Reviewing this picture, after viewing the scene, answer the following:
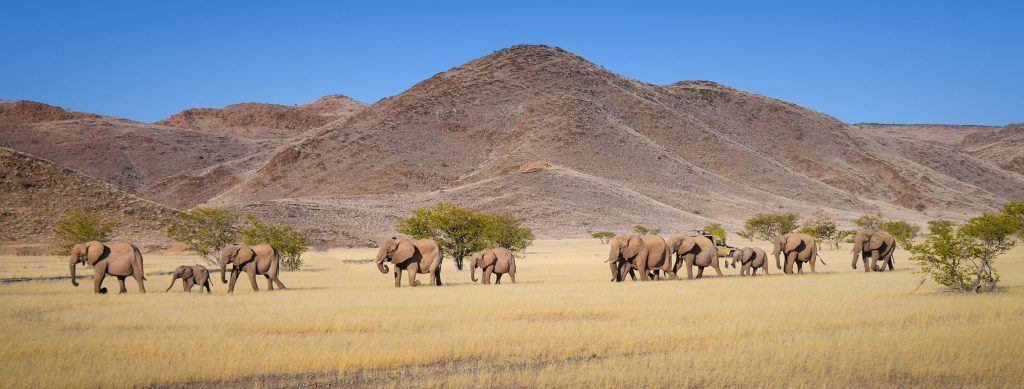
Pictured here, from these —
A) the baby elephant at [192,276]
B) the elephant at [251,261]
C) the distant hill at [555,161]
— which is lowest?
the baby elephant at [192,276]

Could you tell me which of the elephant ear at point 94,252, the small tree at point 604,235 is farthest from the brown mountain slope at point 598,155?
the elephant ear at point 94,252

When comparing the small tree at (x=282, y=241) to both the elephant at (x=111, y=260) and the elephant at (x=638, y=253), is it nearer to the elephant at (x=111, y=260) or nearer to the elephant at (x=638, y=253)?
the elephant at (x=111, y=260)

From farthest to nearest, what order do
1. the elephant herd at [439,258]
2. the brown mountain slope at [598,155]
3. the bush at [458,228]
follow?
1. the brown mountain slope at [598,155]
2. the bush at [458,228]
3. the elephant herd at [439,258]

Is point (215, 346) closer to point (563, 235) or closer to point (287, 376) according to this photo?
point (287, 376)

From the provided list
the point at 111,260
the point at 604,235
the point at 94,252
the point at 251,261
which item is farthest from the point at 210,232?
the point at 604,235

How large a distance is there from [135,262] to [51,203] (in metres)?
50.1

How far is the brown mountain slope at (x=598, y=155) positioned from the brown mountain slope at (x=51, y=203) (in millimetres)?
50528

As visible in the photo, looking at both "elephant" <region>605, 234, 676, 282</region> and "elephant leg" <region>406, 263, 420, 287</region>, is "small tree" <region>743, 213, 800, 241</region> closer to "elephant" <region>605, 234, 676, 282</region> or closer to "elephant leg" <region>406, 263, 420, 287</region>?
"elephant" <region>605, 234, 676, 282</region>

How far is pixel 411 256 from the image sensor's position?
27.5m

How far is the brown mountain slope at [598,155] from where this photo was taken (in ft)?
415

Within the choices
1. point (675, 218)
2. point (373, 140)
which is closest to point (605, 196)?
point (675, 218)

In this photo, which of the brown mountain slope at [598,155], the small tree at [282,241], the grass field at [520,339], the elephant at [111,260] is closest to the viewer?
the grass field at [520,339]

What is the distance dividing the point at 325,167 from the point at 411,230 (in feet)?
355

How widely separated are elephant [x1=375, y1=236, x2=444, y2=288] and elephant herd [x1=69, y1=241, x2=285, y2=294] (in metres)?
3.61
